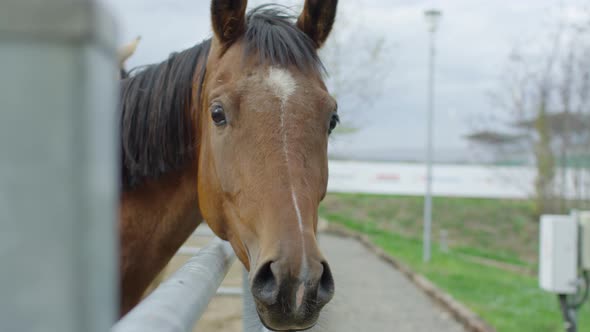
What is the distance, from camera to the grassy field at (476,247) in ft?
24.7

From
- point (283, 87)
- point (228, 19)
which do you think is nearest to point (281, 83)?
point (283, 87)

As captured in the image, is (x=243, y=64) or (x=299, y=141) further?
(x=243, y=64)

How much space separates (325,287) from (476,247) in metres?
15.1

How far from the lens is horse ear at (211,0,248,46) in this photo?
2.38 meters

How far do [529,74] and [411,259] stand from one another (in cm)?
525

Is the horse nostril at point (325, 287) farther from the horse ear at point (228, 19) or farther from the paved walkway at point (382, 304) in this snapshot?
the paved walkway at point (382, 304)

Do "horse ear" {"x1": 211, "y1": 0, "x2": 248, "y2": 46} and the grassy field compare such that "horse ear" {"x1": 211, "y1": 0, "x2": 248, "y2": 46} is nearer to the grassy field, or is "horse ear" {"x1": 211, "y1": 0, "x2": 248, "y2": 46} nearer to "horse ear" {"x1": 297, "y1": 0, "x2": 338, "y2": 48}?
"horse ear" {"x1": 297, "y1": 0, "x2": 338, "y2": 48}

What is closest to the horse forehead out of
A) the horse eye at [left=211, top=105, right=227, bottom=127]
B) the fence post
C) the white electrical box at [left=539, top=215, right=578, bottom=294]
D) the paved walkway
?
the horse eye at [left=211, top=105, right=227, bottom=127]

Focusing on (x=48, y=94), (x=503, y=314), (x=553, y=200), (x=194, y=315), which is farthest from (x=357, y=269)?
(x=48, y=94)

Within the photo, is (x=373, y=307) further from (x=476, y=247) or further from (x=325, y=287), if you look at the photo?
(x=476, y=247)

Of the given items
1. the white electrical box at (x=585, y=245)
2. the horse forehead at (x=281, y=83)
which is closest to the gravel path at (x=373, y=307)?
the white electrical box at (x=585, y=245)

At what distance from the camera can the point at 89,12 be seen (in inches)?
12.6

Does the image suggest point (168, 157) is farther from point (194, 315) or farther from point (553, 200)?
point (553, 200)

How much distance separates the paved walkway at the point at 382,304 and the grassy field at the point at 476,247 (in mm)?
481
